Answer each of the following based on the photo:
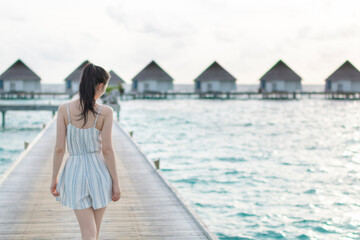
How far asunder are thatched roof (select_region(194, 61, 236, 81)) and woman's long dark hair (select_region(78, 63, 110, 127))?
5265cm

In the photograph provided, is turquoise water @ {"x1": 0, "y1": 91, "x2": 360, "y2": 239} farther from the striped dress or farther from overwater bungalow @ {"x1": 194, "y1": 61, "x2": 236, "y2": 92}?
overwater bungalow @ {"x1": 194, "y1": 61, "x2": 236, "y2": 92}

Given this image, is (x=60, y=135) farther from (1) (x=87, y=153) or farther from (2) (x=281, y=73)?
(2) (x=281, y=73)

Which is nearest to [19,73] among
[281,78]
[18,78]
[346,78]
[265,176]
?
[18,78]

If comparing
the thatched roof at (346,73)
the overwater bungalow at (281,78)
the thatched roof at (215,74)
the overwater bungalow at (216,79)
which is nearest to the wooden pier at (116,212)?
the thatched roof at (215,74)

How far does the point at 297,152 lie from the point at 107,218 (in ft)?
41.5

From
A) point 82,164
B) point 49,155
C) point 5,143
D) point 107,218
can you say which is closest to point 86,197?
point 82,164

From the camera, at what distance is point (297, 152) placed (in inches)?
643

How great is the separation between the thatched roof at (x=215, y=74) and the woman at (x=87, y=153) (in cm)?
5259

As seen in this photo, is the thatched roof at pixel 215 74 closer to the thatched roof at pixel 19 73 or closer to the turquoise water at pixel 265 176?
the thatched roof at pixel 19 73

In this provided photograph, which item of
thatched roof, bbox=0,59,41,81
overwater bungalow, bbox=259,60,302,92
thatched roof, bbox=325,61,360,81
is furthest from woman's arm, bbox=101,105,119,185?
thatched roof, bbox=325,61,360,81

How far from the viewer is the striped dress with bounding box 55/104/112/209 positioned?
8.47 ft

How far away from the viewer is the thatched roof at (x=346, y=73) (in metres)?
54.0

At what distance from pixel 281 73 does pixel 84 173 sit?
54.2 m

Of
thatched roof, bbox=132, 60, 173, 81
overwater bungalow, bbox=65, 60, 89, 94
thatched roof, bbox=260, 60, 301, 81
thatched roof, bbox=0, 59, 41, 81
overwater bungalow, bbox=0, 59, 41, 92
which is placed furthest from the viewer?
thatched roof, bbox=132, 60, 173, 81
